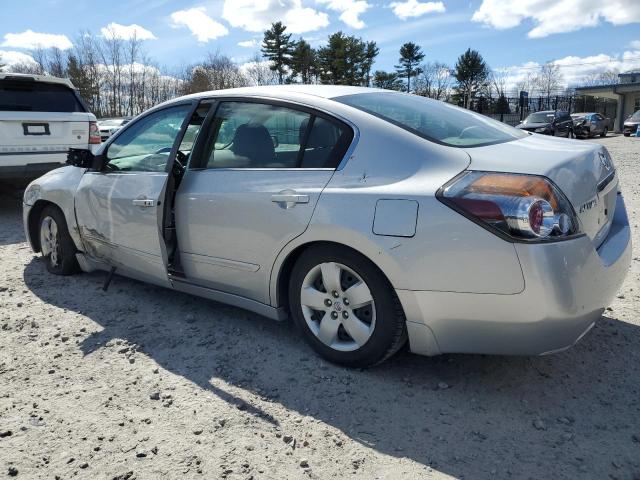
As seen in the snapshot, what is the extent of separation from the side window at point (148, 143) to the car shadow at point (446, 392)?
112 centimetres

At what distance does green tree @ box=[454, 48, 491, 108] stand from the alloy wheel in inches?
2294

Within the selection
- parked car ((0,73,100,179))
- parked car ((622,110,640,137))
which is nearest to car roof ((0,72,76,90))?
parked car ((0,73,100,179))

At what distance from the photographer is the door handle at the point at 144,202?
3.52 metres

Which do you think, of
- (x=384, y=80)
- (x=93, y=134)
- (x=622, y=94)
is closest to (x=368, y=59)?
(x=384, y=80)

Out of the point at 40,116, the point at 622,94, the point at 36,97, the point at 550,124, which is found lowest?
the point at 40,116

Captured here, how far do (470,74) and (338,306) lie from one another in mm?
60985

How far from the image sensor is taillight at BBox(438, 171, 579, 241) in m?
2.29

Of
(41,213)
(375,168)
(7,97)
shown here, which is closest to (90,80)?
(7,97)

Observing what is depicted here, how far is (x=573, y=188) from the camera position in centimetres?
248

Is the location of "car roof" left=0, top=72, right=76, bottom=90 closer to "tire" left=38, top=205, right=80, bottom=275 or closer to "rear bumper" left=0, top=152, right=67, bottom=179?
"rear bumper" left=0, top=152, right=67, bottom=179

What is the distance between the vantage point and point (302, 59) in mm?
48156

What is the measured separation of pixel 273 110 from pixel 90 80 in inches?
1546

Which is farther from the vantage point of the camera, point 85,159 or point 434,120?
point 85,159

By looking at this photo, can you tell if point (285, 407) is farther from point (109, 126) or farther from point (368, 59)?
point (368, 59)
